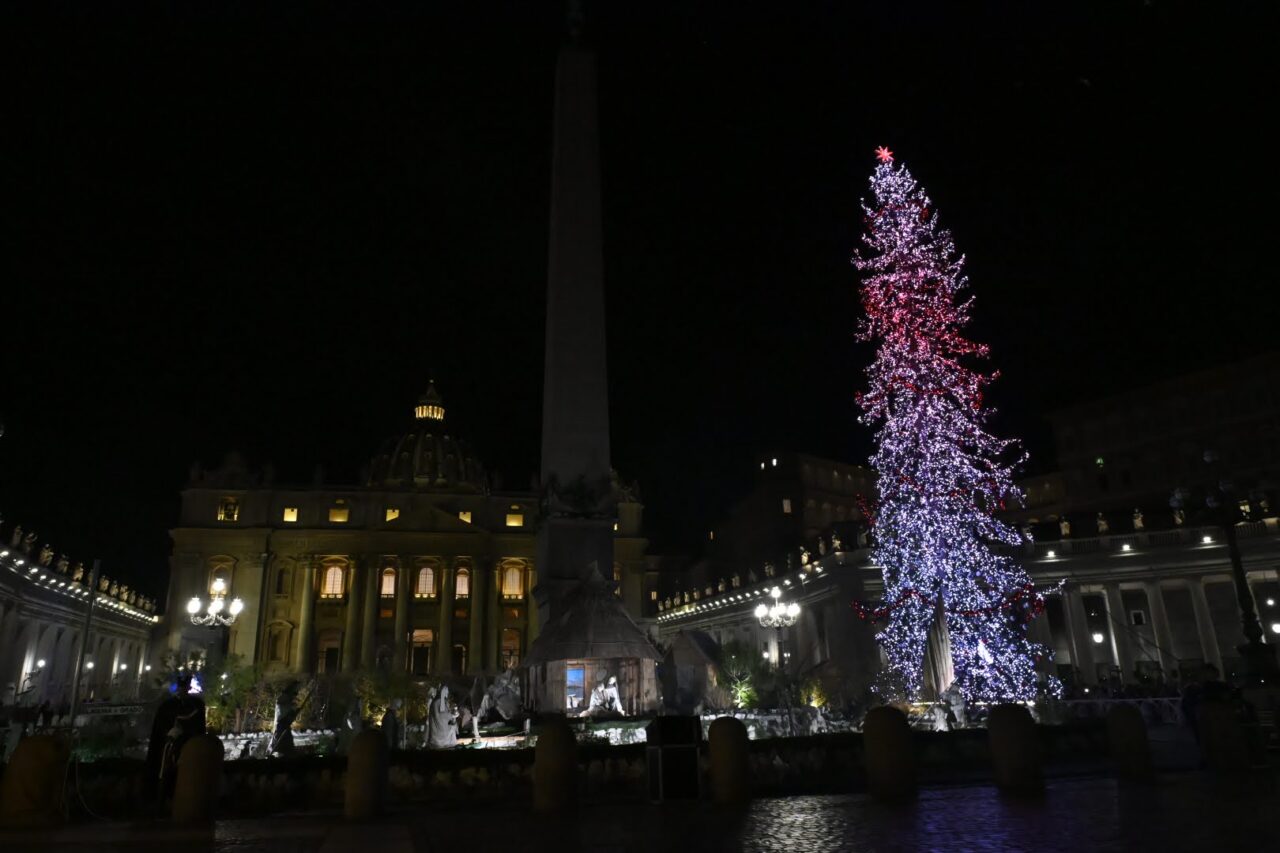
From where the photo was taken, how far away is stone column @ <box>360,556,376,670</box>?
78.9 meters

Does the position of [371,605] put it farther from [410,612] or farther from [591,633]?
[591,633]

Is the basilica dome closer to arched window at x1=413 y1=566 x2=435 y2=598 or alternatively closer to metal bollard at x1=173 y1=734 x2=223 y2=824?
arched window at x1=413 y1=566 x2=435 y2=598

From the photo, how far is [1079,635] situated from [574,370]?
35930 millimetres

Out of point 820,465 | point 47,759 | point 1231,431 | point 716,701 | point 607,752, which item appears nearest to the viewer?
point 47,759

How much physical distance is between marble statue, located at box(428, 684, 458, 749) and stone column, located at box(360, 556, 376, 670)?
64346 millimetres

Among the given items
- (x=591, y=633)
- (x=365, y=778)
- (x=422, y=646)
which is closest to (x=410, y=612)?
(x=422, y=646)

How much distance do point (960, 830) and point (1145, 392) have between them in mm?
61129

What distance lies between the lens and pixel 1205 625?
43.4 metres

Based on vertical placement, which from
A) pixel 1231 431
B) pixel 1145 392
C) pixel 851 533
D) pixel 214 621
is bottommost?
pixel 214 621

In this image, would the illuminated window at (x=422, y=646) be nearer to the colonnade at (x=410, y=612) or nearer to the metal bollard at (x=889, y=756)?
the colonnade at (x=410, y=612)

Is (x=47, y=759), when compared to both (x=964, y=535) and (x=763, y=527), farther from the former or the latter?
(x=763, y=527)

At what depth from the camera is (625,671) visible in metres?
22.4

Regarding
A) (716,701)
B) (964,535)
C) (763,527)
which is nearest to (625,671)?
(716,701)

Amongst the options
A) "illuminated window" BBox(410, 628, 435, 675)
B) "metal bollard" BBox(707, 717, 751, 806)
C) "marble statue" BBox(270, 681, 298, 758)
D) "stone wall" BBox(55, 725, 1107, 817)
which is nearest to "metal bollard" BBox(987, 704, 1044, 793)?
"stone wall" BBox(55, 725, 1107, 817)
